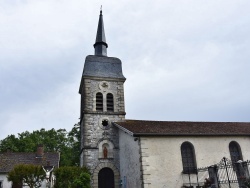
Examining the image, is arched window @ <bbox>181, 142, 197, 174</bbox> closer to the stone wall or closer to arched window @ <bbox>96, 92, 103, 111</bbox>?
the stone wall

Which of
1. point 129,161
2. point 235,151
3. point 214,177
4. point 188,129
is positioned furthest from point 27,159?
point 235,151

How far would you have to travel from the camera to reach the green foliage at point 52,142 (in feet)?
104

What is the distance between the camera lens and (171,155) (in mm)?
15219

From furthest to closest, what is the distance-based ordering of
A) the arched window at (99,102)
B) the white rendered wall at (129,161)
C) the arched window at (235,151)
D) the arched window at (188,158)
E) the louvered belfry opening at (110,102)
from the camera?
the louvered belfry opening at (110,102) → the arched window at (99,102) → the arched window at (235,151) → the arched window at (188,158) → the white rendered wall at (129,161)

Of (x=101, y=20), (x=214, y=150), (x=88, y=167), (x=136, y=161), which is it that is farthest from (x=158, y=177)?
(x=101, y=20)

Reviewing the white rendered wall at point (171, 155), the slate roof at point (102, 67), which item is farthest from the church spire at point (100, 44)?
the white rendered wall at point (171, 155)

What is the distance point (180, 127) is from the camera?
17.6 meters

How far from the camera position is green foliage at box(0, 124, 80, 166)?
31.6 m

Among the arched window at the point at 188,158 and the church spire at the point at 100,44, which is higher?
the church spire at the point at 100,44

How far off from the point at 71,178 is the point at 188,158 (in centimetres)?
732

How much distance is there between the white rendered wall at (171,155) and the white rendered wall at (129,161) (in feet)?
2.25

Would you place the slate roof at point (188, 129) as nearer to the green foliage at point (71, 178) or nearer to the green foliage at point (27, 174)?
the green foliage at point (71, 178)

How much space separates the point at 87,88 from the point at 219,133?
34.3 ft

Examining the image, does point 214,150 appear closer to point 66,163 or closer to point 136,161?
point 136,161
